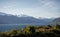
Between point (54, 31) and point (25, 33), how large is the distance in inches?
117

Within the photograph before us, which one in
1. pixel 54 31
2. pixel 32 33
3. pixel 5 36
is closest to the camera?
pixel 5 36

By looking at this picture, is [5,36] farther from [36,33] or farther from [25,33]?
[36,33]

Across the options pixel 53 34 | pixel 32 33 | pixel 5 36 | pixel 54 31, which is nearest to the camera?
pixel 5 36

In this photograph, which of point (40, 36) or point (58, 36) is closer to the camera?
point (40, 36)

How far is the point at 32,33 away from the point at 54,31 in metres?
2.52

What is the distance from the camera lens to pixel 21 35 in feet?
39.5

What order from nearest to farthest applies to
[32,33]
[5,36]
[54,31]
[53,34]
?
[5,36] < [32,33] < [53,34] < [54,31]

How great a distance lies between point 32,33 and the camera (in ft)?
41.4

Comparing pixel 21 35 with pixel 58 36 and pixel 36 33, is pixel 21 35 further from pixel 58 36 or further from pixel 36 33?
pixel 58 36

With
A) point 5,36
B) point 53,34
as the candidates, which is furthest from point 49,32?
point 5,36

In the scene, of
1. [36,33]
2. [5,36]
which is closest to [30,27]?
[36,33]

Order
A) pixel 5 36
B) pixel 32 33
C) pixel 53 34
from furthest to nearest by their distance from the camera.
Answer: pixel 53 34 → pixel 32 33 → pixel 5 36

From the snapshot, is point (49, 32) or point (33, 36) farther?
point (49, 32)

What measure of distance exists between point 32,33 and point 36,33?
31 cm
